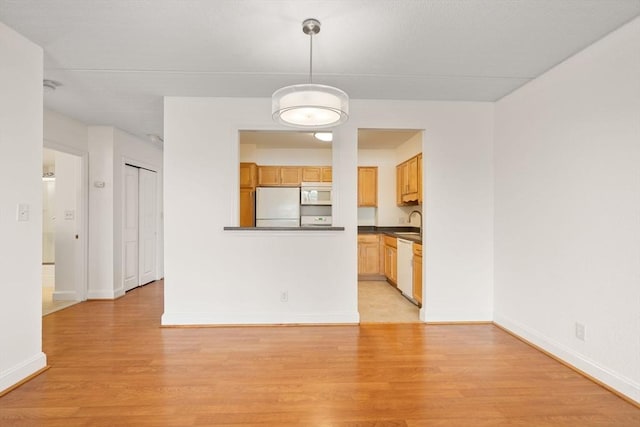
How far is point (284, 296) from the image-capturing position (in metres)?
3.30

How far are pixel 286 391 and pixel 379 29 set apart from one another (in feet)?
8.01

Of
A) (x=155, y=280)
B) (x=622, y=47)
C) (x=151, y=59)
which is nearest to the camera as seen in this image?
(x=622, y=47)

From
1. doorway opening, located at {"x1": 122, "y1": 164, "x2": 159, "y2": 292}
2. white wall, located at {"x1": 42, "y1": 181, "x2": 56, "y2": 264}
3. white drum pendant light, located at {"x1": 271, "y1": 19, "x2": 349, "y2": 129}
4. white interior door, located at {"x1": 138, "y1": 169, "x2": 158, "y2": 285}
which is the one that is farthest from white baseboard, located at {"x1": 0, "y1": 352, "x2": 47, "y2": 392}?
white wall, located at {"x1": 42, "y1": 181, "x2": 56, "y2": 264}

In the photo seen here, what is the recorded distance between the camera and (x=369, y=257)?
551 cm

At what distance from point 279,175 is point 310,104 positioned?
4.06 m

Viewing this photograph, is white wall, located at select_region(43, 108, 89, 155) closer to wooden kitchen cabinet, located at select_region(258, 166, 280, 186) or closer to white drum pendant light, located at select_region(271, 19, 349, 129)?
wooden kitchen cabinet, located at select_region(258, 166, 280, 186)

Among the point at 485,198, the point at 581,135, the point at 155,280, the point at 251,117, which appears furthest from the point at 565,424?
the point at 155,280

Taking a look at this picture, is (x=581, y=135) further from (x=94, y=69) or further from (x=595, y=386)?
(x=94, y=69)

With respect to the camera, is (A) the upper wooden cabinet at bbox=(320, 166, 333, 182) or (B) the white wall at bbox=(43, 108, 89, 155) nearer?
(B) the white wall at bbox=(43, 108, 89, 155)

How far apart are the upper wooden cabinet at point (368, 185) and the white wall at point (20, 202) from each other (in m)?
4.58

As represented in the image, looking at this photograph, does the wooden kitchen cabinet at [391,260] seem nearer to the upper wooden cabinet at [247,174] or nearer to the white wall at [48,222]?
the upper wooden cabinet at [247,174]

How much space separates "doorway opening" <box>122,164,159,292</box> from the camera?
472 cm

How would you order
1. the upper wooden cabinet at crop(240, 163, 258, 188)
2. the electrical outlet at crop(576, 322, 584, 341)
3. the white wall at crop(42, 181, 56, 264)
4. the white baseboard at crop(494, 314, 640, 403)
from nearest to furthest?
the white baseboard at crop(494, 314, 640, 403), the electrical outlet at crop(576, 322, 584, 341), the upper wooden cabinet at crop(240, 163, 258, 188), the white wall at crop(42, 181, 56, 264)

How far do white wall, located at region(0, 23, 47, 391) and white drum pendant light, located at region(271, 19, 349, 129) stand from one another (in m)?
1.76
